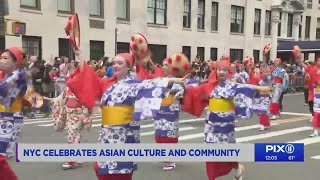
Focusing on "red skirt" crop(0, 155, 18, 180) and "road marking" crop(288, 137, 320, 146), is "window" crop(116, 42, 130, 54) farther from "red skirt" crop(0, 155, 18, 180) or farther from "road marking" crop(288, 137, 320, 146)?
"red skirt" crop(0, 155, 18, 180)

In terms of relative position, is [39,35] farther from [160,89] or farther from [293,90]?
[160,89]

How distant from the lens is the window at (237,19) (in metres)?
34.2

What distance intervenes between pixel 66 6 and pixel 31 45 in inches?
107

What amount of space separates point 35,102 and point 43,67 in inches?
386

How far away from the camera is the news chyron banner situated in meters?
4.46

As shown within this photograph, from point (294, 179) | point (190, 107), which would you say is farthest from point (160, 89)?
point (294, 179)

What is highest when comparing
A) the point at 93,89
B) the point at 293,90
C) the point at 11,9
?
the point at 11,9

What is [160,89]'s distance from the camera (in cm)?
499

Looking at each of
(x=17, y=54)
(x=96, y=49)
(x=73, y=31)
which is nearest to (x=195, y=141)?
(x=17, y=54)

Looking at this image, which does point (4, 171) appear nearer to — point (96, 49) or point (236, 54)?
point (96, 49)

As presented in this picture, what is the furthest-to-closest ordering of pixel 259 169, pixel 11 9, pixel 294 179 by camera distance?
pixel 11 9
pixel 259 169
pixel 294 179

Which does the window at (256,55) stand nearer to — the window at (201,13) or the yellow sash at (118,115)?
the window at (201,13)

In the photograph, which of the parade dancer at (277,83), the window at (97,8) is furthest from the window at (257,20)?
the parade dancer at (277,83)

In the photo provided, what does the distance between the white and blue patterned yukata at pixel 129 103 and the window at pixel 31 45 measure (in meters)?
17.0
